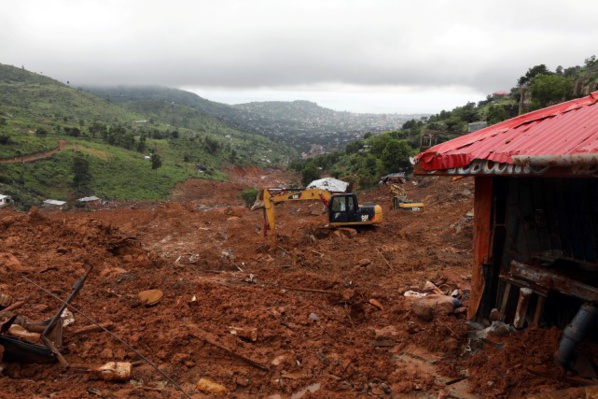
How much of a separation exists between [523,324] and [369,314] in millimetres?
3259

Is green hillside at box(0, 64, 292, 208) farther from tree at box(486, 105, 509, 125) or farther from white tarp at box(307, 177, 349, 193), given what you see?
tree at box(486, 105, 509, 125)

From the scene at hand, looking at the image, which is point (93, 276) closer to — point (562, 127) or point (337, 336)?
point (337, 336)

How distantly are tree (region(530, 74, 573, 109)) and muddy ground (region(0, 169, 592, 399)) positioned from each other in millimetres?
19508

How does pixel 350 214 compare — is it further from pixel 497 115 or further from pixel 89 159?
pixel 89 159

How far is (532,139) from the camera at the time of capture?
474 cm

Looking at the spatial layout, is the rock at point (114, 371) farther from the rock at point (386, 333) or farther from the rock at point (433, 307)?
the rock at point (433, 307)

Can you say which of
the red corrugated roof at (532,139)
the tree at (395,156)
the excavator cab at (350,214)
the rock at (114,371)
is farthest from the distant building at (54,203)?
the red corrugated roof at (532,139)

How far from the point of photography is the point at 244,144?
101 meters

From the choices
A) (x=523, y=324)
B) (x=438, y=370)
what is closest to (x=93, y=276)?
(x=438, y=370)

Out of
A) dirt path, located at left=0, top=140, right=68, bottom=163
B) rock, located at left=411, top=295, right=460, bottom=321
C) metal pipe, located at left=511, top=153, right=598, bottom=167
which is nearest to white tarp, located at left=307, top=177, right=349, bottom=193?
rock, located at left=411, top=295, right=460, bottom=321

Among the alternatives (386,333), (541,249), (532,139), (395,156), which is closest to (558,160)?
(532,139)

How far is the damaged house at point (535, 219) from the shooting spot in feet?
13.5

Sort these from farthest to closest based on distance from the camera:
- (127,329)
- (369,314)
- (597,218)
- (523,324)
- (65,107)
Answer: (65,107), (369,314), (127,329), (523,324), (597,218)

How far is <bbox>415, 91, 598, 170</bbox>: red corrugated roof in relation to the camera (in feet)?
13.8
